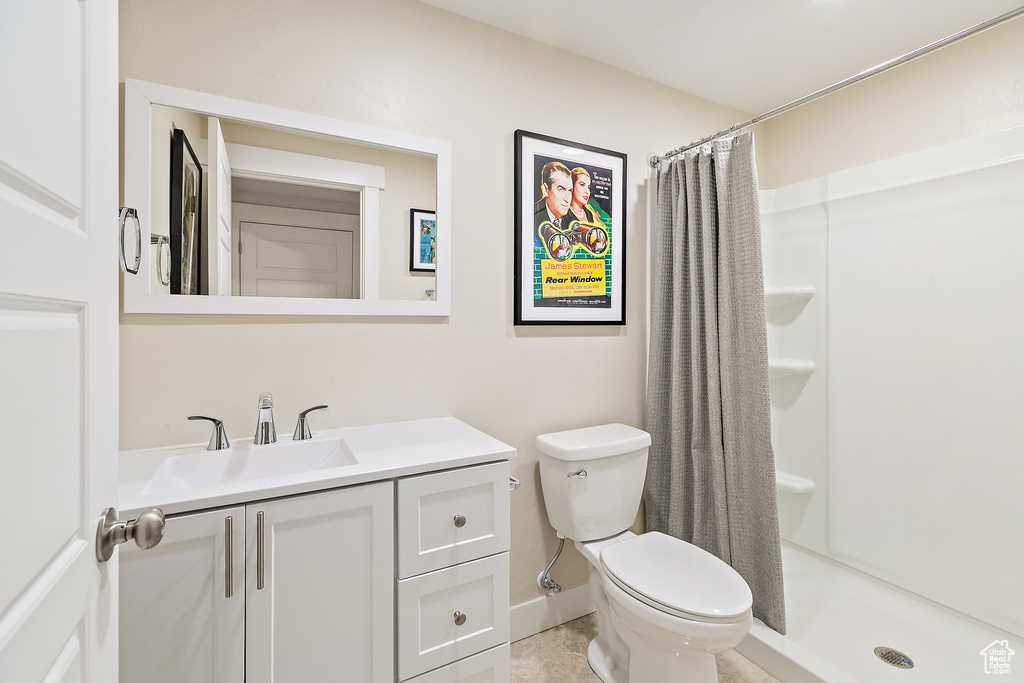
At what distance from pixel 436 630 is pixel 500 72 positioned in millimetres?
1942

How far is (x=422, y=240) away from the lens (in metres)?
1.66

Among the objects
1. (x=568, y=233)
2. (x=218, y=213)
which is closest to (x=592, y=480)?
(x=568, y=233)

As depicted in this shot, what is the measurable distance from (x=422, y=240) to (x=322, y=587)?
1.12m

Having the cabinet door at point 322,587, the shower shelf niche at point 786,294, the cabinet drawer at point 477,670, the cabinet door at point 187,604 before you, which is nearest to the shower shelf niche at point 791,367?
the shower shelf niche at point 786,294

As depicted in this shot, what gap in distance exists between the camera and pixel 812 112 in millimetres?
2418

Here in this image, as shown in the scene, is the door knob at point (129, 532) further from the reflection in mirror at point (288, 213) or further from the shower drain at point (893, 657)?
the shower drain at point (893, 657)

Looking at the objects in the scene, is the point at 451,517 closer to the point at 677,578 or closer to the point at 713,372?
the point at 677,578

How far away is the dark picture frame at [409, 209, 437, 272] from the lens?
1.64 metres

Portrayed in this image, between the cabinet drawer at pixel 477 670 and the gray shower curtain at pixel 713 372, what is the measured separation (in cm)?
101

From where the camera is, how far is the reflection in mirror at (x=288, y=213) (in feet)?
4.32

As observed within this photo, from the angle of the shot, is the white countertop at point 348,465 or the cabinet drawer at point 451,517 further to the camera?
the cabinet drawer at point 451,517

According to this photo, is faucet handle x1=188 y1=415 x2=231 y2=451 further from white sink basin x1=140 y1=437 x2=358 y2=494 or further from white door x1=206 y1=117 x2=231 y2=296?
white door x1=206 y1=117 x2=231 y2=296

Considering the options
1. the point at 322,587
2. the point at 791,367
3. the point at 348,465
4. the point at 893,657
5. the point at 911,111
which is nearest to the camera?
the point at 322,587

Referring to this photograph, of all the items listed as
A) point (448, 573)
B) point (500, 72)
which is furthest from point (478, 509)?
point (500, 72)
